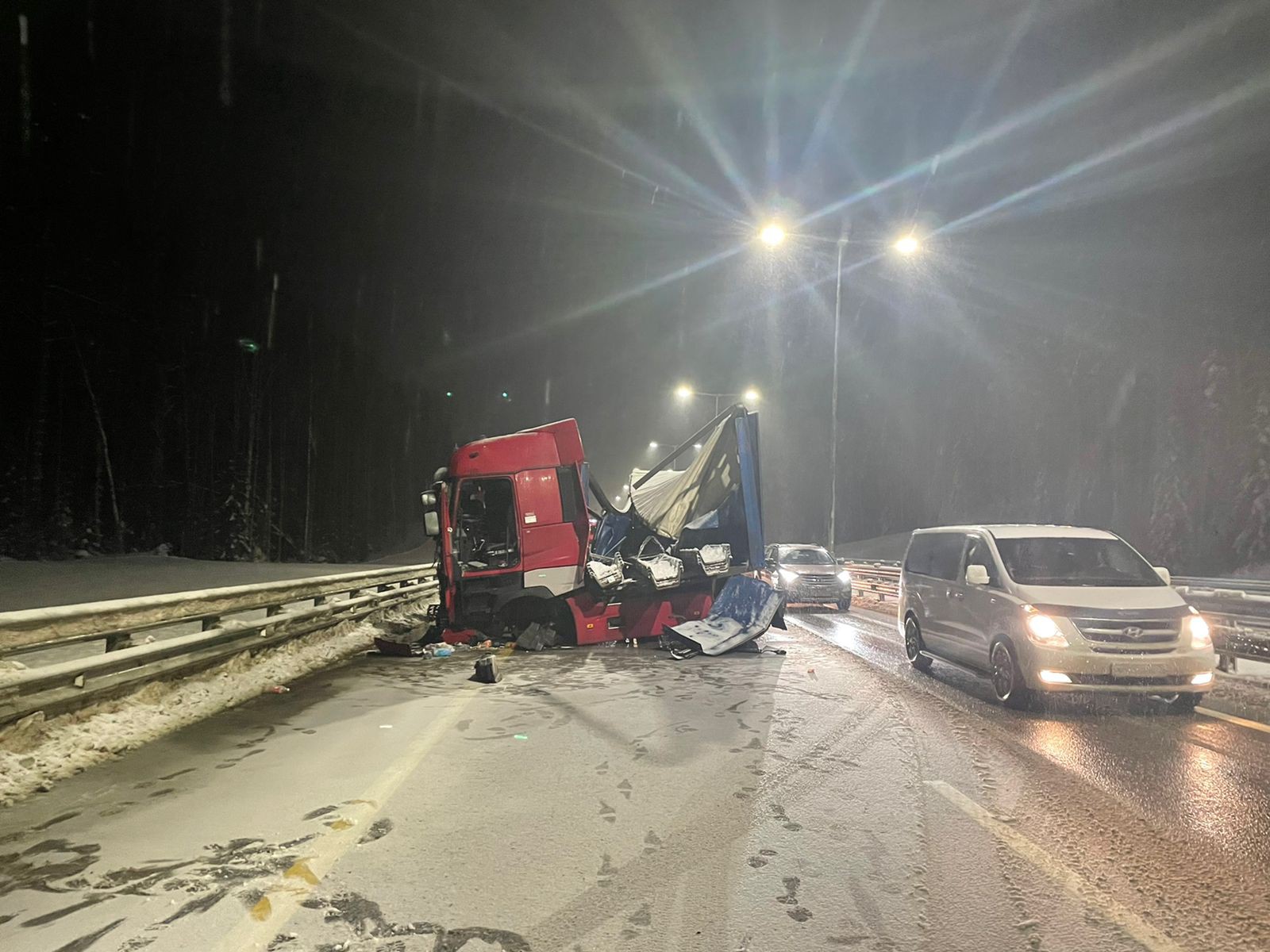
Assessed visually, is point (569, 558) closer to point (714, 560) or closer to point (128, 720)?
point (714, 560)

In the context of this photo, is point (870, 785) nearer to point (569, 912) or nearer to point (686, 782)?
point (686, 782)

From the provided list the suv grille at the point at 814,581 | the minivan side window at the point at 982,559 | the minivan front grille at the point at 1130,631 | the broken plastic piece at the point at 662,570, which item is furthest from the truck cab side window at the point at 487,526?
the suv grille at the point at 814,581

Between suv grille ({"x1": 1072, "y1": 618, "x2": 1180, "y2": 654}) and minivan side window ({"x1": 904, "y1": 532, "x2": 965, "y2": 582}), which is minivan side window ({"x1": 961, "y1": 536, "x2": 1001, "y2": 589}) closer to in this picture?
minivan side window ({"x1": 904, "y1": 532, "x2": 965, "y2": 582})

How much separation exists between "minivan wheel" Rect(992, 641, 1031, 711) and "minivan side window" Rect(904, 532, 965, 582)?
1.57 metres

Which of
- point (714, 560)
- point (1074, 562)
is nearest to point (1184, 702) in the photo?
point (1074, 562)

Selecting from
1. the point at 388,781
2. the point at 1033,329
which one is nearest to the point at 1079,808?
the point at 388,781

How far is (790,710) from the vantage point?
25.7 feet

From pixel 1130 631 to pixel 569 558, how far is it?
7436 mm

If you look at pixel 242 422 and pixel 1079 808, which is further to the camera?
pixel 242 422

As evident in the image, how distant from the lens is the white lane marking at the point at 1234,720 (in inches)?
283

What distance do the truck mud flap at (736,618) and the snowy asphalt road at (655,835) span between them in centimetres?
406

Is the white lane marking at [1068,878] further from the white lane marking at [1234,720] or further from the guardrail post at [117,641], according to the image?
the guardrail post at [117,641]

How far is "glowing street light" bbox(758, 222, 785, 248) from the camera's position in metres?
19.1

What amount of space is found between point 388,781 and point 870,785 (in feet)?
10.5
